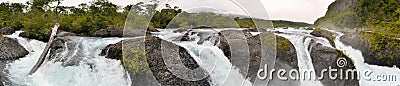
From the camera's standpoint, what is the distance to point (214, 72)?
7.81 m

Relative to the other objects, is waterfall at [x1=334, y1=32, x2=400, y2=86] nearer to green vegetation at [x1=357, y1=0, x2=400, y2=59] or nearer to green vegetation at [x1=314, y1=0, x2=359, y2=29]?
green vegetation at [x1=357, y1=0, x2=400, y2=59]

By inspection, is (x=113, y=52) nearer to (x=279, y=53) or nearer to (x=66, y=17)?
(x=279, y=53)

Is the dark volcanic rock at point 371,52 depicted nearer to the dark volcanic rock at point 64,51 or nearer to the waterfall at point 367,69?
the waterfall at point 367,69

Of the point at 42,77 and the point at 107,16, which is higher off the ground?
the point at 107,16

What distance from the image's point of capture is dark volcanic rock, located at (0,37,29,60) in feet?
27.5

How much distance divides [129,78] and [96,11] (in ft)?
23.8

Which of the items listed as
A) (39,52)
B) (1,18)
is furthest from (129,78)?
(1,18)

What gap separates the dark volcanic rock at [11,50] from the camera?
839cm

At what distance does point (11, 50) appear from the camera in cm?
862

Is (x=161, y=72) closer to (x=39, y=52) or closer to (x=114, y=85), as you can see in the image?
(x=114, y=85)

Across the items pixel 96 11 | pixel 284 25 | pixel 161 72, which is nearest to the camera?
pixel 161 72

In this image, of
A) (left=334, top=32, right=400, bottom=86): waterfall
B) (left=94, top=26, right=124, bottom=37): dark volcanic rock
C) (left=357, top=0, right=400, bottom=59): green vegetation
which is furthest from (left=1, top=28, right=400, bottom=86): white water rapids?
(left=357, top=0, right=400, bottom=59): green vegetation

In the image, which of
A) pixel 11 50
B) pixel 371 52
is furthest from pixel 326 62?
pixel 11 50

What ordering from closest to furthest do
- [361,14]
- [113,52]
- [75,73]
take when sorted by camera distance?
1. [75,73]
2. [113,52]
3. [361,14]
